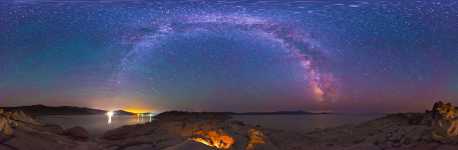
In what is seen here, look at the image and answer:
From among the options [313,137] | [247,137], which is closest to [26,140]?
[247,137]

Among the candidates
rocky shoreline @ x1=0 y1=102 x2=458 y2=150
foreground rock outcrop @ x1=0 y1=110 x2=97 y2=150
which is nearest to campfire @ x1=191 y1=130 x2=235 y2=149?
rocky shoreline @ x1=0 y1=102 x2=458 y2=150

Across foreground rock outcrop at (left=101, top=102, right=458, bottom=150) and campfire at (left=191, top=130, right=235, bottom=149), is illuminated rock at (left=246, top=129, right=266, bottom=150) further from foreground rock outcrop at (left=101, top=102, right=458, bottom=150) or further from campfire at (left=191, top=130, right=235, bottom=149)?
campfire at (left=191, top=130, right=235, bottom=149)

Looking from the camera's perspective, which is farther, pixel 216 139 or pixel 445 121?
pixel 216 139

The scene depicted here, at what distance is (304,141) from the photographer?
3825 cm

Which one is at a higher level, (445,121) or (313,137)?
(445,121)

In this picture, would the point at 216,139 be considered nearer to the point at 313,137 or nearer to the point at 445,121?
the point at 313,137

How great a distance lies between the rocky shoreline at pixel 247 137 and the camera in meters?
26.5

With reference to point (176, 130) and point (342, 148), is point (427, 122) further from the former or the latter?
point (176, 130)

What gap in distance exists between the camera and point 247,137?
3278 centimetres

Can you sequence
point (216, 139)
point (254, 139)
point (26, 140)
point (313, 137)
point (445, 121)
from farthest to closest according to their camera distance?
point (313, 137)
point (216, 139)
point (254, 139)
point (445, 121)
point (26, 140)

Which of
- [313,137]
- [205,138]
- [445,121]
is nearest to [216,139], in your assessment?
[205,138]

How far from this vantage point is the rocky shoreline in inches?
1043

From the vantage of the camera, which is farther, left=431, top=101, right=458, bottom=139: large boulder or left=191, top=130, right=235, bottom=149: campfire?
left=191, top=130, right=235, bottom=149: campfire

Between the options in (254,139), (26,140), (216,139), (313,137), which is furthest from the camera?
(313,137)
